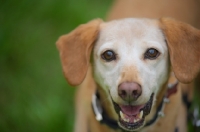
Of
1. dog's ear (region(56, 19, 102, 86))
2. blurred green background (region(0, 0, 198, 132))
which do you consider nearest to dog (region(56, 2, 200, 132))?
dog's ear (region(56, 19, 102, 86))

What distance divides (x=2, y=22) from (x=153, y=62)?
2.57 m

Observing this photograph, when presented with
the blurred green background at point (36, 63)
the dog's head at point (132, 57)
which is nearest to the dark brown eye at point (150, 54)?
the dog's head at point (132, 57)

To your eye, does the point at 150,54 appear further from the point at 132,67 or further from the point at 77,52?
the point at 77,52

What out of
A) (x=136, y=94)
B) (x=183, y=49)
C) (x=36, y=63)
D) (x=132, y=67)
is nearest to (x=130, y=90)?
(x=136, y=94)

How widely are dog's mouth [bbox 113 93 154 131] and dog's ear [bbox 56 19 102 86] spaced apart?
390mm

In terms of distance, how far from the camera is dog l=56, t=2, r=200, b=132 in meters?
2.98

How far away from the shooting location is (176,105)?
344 cm

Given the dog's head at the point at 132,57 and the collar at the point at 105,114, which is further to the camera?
the collar at the point at 105,114

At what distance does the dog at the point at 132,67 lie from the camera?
9.77 feet

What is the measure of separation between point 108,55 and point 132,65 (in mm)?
233

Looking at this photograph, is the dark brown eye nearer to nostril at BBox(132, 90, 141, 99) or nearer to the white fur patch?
the white fur patch

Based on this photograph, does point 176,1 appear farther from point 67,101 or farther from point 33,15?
point 33,15

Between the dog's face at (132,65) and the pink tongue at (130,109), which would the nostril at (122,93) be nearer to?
the dog's face at (132,65)

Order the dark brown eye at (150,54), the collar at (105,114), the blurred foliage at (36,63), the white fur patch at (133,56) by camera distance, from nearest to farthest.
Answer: the white fur patch at (133,56)
the dark brown eye at (150,54)
the collar at (105,114)
the blurred foliage at (36,63)
